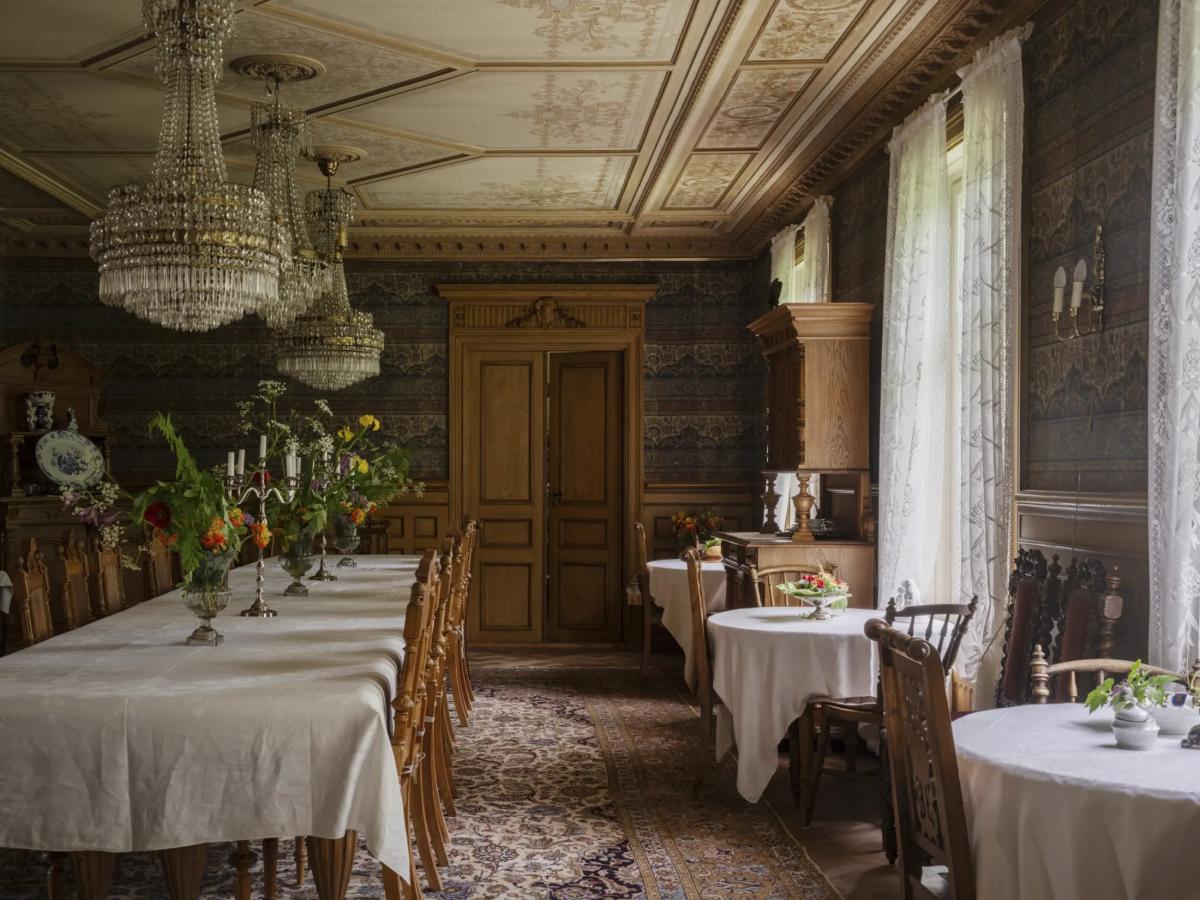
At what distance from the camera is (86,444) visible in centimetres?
911

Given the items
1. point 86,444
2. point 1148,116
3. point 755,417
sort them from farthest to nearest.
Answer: point 755,417, point 86,444, point 1148,116

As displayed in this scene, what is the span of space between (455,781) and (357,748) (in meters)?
2.60

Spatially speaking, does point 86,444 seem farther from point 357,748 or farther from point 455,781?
point 357,748

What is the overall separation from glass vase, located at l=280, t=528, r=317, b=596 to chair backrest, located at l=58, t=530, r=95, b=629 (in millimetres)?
844

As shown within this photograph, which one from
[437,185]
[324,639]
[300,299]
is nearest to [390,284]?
[437,185]

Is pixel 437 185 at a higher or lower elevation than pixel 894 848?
higher

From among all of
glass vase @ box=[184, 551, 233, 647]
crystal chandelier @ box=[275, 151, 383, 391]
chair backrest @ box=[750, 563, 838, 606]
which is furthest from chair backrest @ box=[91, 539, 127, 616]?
chair backrest @ box=[750, 563, 838, 606]

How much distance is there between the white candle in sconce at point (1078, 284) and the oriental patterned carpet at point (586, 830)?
223cm

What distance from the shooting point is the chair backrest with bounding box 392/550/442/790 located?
296 cm

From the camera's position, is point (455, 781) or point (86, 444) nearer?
point (455, 781)

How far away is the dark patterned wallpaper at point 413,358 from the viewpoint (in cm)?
977

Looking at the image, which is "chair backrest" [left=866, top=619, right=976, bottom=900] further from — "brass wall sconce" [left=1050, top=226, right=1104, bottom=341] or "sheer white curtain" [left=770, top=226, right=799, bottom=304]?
"sheer white curtain" [left=770, top=226, right=799, bottom=304]

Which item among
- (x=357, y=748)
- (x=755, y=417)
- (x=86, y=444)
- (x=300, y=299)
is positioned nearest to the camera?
(x=357, y=748)

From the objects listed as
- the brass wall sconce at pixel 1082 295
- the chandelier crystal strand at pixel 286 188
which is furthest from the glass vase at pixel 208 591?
the brass wall sconce at pixel 1082 295
